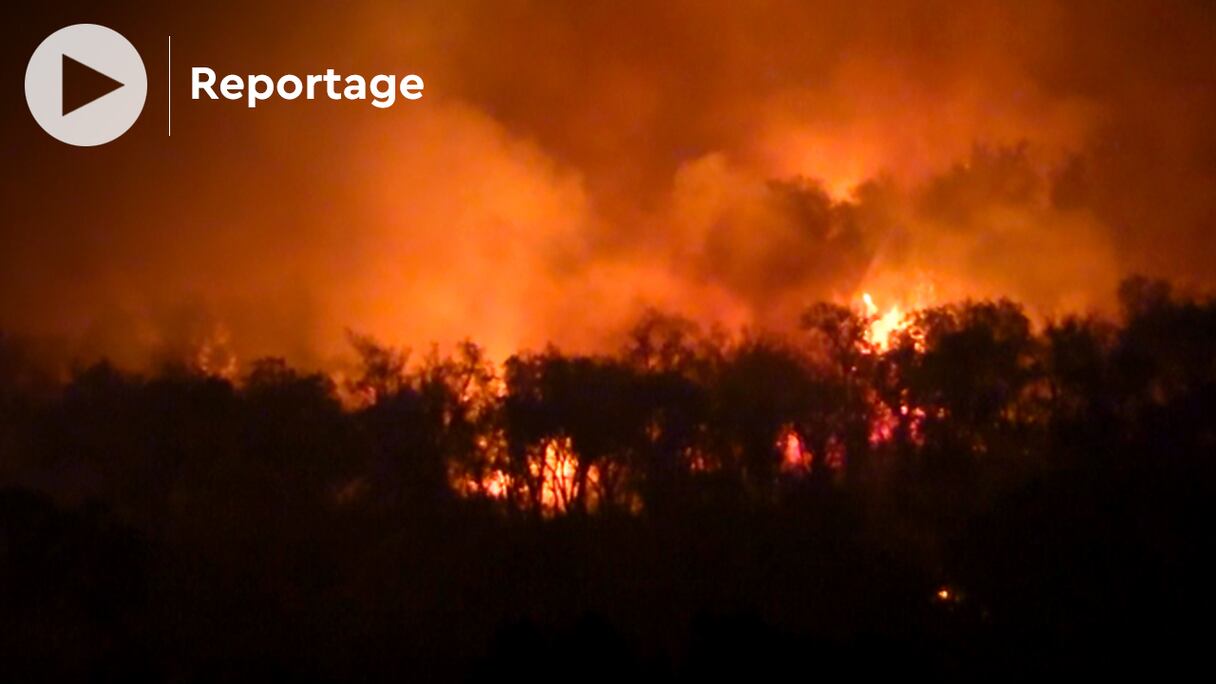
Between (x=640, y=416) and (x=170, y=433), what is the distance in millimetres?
16153

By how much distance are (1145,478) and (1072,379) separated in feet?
30.3

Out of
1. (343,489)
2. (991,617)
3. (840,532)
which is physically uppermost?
(343,489)

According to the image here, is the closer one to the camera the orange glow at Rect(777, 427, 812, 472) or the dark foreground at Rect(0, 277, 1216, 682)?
the dark foreground at Rect(0, 277, 1216, 682)

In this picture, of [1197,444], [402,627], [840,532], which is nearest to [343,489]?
[402,627]

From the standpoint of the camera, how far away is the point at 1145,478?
37125 millimetres

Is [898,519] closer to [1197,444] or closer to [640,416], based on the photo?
[1197,444]

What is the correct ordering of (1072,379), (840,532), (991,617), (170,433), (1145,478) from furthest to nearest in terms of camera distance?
(170,433) → (1072,379) → (840,532) → (1145,478) → (991,617)

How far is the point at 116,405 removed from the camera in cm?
5162

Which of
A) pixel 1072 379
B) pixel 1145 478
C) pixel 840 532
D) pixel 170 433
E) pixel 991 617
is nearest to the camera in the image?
pixel 991 617

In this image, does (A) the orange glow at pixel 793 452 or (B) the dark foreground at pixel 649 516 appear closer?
(B) the dark foreground at pixel 649 516

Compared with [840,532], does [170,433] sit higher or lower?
higher

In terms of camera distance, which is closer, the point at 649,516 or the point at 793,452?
the point at 649,516

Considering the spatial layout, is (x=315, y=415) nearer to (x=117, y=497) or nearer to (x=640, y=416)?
(x=117, y=497)

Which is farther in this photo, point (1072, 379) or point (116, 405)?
point (116, 405)
